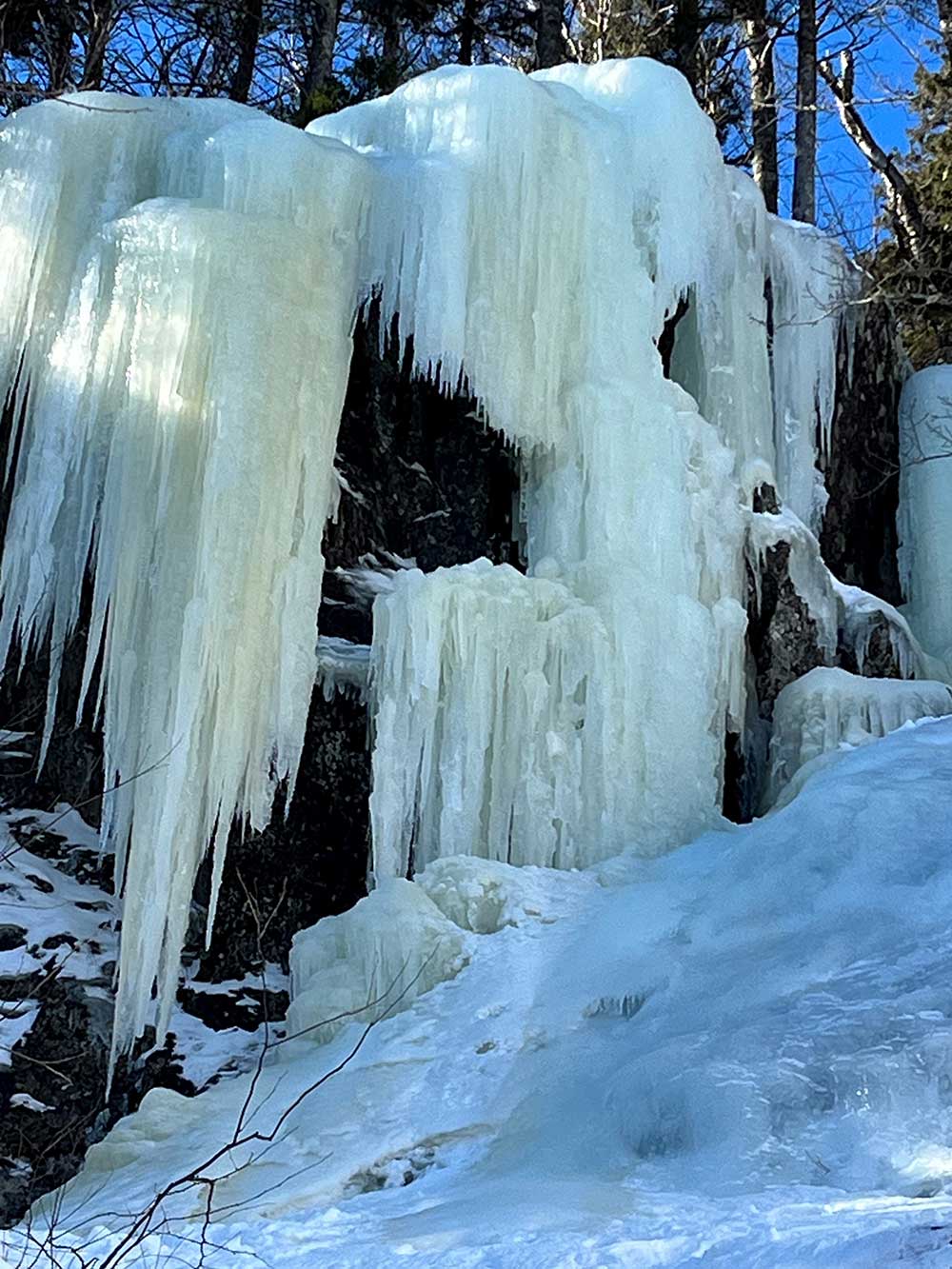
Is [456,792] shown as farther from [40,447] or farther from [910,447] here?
[910,447]

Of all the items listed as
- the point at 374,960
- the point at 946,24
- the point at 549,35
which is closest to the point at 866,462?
the point at 549,35

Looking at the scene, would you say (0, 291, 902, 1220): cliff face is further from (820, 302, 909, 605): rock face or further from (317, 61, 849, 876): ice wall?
(820, 302, 909, 605): rock face

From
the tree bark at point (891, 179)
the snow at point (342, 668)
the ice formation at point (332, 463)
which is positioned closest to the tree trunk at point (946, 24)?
the tree bark at point (891, 179)

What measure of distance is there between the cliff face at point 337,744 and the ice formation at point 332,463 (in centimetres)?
52

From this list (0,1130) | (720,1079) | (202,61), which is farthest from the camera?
(202,61)

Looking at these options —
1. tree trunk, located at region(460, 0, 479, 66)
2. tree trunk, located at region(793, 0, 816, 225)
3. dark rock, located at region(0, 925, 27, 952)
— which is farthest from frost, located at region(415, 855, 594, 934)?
tree trunk, located at region(460, 0, 479, 66)

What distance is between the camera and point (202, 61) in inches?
585

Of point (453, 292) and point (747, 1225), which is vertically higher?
point (453, 292)

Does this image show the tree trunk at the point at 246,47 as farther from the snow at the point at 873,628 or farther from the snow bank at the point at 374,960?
the snow bank at the point at 374,960

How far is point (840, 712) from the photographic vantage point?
8.95m

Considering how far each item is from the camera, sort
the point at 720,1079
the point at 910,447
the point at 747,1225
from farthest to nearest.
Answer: the point at 910,447
the point at 720,1079
the point at 747,1225

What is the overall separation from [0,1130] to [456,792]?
119 inches

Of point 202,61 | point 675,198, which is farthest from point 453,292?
point 202,61

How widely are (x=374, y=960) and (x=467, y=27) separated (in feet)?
39.3
